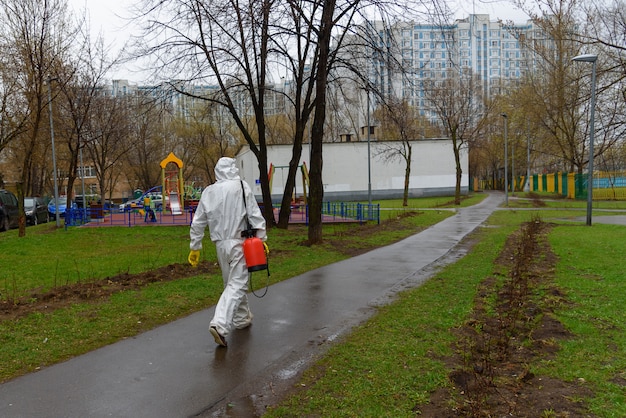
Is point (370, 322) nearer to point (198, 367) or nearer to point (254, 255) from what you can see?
point (254, 255)

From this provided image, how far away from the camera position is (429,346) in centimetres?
491

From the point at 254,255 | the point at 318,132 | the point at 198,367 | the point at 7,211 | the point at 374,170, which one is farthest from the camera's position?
the point at 374,170

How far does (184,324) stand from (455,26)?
9490 mm

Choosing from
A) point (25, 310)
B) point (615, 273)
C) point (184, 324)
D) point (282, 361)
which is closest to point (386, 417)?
point (282, 361)

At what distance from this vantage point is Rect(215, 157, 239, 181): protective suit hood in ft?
18.0

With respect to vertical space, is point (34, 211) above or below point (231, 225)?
below

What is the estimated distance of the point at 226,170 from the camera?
A: 550 centimetres

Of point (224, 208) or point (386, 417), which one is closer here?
point (386, 417)

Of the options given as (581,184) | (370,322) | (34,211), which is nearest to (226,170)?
(370,322)

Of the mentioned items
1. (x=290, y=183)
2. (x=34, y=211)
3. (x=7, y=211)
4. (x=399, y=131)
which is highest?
(x=399, y=131)

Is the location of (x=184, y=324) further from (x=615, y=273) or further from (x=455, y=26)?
(x=455, y=26)

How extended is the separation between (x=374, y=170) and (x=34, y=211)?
28.4 meters

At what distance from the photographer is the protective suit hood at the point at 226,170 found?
18.0 ft

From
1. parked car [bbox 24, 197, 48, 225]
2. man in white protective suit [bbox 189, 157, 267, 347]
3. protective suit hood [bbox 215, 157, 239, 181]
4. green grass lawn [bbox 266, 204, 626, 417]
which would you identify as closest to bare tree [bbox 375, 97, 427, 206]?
green grass lawn [bbox 266, 204, 626, 417]
